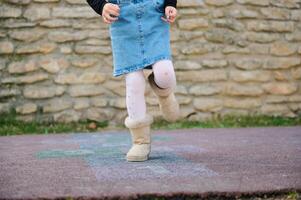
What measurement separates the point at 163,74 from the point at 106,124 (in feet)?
8.64

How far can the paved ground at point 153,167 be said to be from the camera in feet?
6.69

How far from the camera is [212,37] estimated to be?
5418 millimetres

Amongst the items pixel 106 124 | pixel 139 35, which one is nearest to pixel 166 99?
pixel 139 35

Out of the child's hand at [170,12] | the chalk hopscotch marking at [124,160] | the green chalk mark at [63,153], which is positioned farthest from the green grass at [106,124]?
the child's hand at [170,12]

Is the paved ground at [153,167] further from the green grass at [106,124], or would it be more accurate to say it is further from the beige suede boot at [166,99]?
the green grass at [106,124]

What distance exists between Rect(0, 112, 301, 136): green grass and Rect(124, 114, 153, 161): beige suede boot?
7.63 ft

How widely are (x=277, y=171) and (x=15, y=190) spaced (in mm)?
1198

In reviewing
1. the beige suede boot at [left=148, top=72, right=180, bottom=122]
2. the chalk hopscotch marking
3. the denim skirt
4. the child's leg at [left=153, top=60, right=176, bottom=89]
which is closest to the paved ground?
the chalk hopscotch marking

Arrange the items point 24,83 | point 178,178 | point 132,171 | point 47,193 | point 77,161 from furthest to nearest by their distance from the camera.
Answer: point 24,83, point 77,161, point 132,171, point 178,178, point 47,193

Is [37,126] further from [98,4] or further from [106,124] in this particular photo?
[98,4]

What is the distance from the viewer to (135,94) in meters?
2.77

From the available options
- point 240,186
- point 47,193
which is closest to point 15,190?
point 47,193

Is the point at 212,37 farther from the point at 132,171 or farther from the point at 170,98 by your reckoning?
the point at 132,171

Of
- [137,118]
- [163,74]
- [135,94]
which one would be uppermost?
[163,74]
